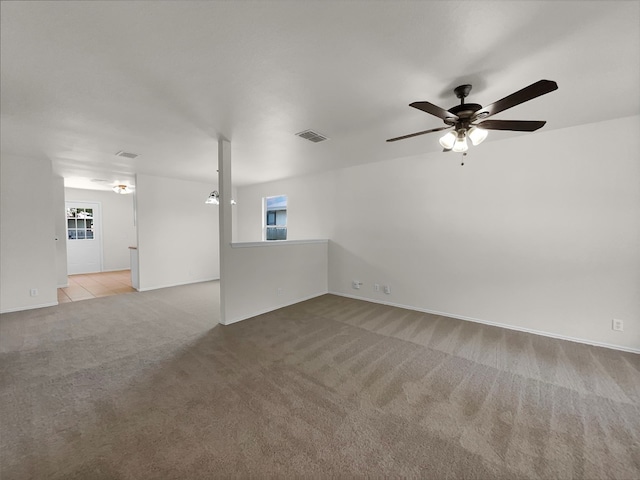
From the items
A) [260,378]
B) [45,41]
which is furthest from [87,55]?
[260,378]

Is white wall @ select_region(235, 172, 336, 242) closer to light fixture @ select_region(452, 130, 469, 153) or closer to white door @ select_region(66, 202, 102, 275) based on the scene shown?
light fixture @ select_region(452, 130, 469, 153)

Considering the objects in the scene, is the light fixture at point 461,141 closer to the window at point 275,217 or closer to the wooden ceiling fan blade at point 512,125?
the wooden ceiling fan blade at point 512,125

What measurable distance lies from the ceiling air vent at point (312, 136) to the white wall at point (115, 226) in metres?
8.09

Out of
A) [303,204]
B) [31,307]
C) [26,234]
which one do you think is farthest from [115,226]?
[303,204]

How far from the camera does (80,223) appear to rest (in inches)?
315

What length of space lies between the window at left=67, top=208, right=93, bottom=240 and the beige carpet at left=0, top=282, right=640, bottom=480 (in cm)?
573

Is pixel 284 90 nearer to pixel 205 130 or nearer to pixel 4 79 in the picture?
pixel 205 130

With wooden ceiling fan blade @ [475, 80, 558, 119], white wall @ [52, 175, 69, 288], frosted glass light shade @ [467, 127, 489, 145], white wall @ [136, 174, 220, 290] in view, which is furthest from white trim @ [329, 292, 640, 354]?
white wall @ [52, 175, 69, 288]

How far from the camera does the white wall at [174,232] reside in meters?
5.96

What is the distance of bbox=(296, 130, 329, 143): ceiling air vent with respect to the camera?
3.51m

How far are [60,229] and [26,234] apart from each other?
7.39ft

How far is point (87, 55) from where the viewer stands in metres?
1.91

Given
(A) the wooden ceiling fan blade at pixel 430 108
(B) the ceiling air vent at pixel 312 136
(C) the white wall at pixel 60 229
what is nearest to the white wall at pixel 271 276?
(B) the ceiling air vent at pixel 312 136

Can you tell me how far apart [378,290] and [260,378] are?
306 cm
